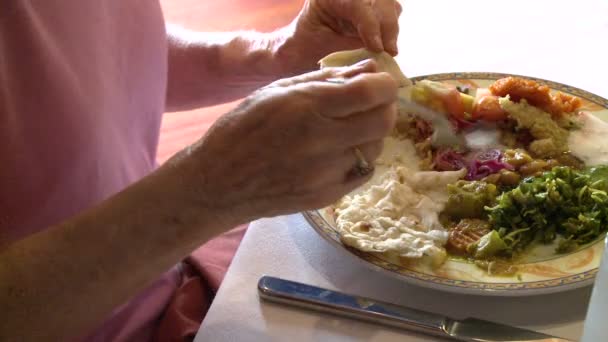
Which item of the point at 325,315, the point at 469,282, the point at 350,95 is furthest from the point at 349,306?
the point at 350,95

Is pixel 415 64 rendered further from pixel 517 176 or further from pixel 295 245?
pixel 295 245

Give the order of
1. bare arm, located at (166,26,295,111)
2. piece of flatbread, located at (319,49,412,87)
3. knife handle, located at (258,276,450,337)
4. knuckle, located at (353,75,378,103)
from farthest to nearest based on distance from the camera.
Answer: bare arm, located at (166,26,295,111), piece of flatbread, located at (319,49,412,87), knife handle, located at (258,276,450,337), knuckle, located at (353,75,378,103)

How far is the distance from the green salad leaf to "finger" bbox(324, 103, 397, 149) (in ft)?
0.90

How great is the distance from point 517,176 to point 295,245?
→ 0.34 meters

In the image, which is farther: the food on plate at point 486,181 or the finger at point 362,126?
the food on plate at point 486,181

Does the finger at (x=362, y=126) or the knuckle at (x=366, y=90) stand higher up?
the knuckle at (x=366, y=90)

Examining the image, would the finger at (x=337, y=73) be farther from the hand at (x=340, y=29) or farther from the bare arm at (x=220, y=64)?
the bare arm at (x=220, y=64)

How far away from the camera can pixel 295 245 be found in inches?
33.1

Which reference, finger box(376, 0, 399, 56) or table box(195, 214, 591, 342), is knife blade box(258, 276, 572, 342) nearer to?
table box(195, 214, 591, 342)

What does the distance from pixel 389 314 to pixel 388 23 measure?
454mm

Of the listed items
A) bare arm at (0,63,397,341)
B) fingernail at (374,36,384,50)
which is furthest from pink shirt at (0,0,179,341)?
fingernail at (374,36,384,50)

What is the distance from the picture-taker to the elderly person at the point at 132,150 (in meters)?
0.61

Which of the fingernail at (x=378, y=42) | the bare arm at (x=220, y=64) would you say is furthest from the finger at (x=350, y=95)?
the bare arm at (x=220, y=64)

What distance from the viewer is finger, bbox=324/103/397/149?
1.95 ft
